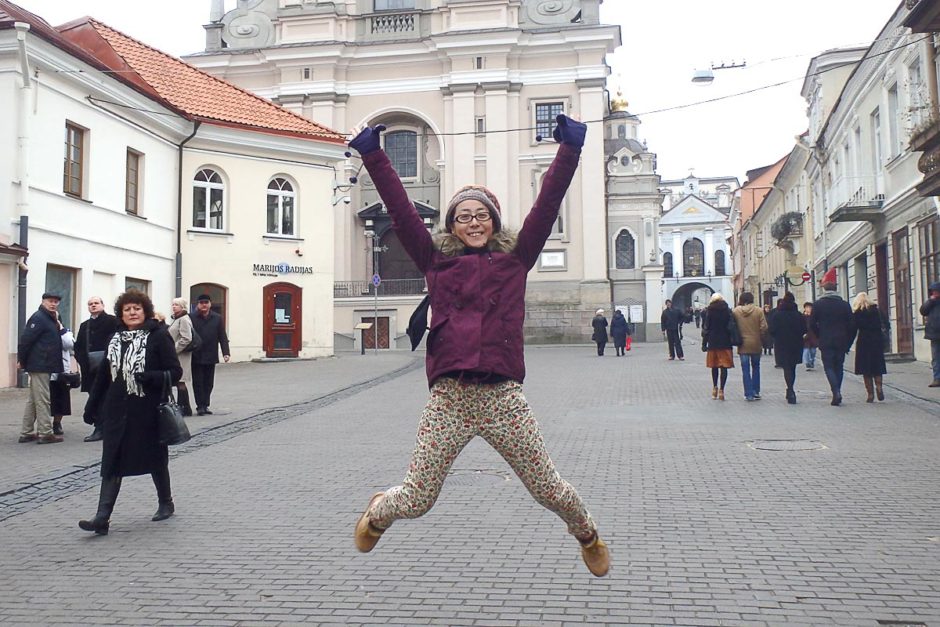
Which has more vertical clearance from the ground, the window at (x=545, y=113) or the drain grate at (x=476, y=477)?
the window at (x=545, y=113)

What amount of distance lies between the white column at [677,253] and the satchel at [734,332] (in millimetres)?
97119

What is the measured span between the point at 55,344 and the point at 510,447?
25.8 feet

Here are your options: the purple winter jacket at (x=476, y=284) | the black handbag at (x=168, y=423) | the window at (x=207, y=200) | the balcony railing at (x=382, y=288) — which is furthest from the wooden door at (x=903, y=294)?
the balcony railing at (x=382, y=288)

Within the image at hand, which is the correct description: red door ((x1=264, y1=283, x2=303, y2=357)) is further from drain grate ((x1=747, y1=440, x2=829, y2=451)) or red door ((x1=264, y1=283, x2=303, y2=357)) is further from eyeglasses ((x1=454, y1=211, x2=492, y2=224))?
eyeglasses ((x1=454, y1=211, x2=492, y2=224))

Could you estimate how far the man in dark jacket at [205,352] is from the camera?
13148 millimetres

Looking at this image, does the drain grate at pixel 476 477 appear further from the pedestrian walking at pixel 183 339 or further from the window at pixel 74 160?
the window at pixel 74 160

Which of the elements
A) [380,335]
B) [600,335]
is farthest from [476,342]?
[380,335]

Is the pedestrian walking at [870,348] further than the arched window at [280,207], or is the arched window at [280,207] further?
the arched window at [280,207]

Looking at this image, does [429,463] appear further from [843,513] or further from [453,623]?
[843,513]

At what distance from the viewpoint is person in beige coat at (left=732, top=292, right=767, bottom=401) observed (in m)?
14.3

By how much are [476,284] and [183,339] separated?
9179 mm

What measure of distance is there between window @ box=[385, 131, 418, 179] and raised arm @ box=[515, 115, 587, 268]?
40.8m

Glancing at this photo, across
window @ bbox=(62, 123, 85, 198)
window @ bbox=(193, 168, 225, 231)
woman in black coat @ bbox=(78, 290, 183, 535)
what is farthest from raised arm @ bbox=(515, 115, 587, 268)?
window @ bbox=(193, 168, 225, 231)

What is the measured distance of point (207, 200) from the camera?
83.4 ft
